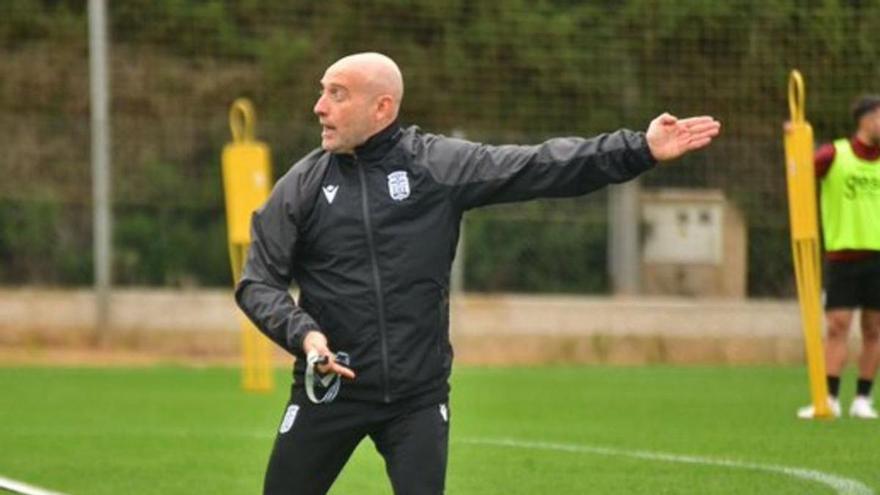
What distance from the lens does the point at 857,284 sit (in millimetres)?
14133

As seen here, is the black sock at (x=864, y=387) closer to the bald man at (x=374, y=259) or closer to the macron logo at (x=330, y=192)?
the bald man at (x=374, y=259)

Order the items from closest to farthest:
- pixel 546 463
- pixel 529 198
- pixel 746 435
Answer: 1. pixel 529 198
2. pixel 546 463
3. pixel 746 435

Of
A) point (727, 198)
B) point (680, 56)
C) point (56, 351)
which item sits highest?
point (680, 56)

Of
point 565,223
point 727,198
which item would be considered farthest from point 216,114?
point 727,198

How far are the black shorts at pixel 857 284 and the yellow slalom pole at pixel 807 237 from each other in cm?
35

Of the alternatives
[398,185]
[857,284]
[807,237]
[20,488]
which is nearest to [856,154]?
[807,237]

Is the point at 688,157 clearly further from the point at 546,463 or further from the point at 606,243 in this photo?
the point at 546,463

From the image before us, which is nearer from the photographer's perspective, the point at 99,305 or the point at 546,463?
the point at 546,463

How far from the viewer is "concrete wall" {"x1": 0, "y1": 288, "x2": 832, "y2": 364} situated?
21188mm

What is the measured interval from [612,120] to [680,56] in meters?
0.95

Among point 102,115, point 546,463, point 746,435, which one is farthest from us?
point 102,115

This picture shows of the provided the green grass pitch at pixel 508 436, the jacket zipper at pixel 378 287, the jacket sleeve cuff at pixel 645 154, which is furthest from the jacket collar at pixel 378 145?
the green grass pitch at pixel 508 436

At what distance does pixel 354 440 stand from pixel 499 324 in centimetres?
1445

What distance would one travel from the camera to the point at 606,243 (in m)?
21.1
